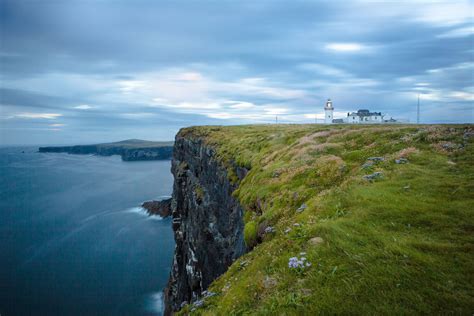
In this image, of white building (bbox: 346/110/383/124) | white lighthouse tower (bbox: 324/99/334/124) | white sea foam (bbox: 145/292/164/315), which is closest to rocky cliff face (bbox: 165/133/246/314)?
white sea foam (bbox: 145/292/164/315)

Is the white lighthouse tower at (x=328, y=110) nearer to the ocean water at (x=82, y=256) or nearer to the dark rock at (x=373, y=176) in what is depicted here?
the ocean water at (x=82, y=256)

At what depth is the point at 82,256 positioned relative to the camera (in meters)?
87.6

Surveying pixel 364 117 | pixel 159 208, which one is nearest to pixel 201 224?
pixel 159 208

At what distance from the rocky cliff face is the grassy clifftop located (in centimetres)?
1127

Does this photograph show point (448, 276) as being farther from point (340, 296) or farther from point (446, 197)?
point (446, 197)

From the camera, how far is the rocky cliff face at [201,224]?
109 ft

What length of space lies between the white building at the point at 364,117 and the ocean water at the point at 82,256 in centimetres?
9256

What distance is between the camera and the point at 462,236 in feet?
28.1

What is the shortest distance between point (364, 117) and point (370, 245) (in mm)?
121850

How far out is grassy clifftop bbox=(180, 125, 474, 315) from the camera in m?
6.95

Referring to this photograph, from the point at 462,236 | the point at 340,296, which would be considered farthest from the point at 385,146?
the point at 340,296

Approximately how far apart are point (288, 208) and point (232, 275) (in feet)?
16.6

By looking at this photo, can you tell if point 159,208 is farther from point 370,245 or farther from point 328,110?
point 370,245

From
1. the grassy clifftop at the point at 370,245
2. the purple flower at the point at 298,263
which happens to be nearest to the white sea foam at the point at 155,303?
the grassy clifftop at the point at 370,245
